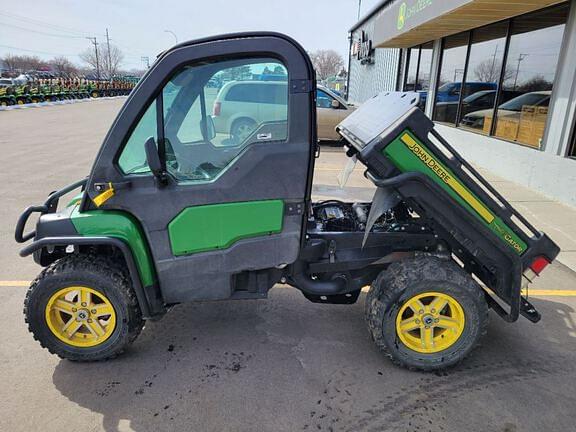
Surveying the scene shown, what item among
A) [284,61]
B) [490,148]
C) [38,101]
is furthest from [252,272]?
[38,101]

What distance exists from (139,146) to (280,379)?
6.05 ft

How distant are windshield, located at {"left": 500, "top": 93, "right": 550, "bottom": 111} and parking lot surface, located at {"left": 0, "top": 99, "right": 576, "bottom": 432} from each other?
5.31m

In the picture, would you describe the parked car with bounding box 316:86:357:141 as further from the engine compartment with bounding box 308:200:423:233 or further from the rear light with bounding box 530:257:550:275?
the rear light with bounding box 530:257:550:275

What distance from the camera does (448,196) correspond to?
2834mm

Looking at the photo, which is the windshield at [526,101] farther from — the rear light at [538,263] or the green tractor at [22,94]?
the green tractor at [22,94]

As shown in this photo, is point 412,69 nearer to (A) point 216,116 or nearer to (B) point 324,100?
(B) point 324,100

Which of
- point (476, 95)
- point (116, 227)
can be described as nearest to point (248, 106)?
point (116, 227)

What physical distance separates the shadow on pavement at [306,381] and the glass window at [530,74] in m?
5.83

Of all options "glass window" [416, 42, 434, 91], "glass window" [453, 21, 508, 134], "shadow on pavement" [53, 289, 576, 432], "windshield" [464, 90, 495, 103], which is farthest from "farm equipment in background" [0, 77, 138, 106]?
"shadow on pavement" [53, 289, 576, 432]

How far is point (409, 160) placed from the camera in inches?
110

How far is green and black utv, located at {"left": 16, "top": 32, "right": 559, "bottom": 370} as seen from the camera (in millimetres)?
2697

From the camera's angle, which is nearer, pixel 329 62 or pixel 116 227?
pixel 116 227

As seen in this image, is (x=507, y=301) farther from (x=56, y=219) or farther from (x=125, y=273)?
(x=56, y=219)

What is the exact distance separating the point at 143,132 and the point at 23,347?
1.96 metres
